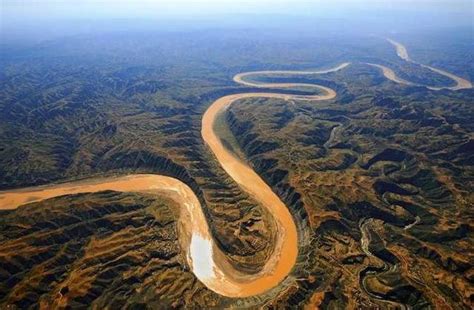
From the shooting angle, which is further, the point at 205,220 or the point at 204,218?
the point at 204,218

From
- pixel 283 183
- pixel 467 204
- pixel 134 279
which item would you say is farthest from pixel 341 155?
pixel 134 279

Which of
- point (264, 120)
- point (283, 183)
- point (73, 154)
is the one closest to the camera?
point (283, 183)

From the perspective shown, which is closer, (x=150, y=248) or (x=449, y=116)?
(x=150, y=248)

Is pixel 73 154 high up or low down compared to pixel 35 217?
down

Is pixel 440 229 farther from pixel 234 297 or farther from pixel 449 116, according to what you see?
pixel 449 116
